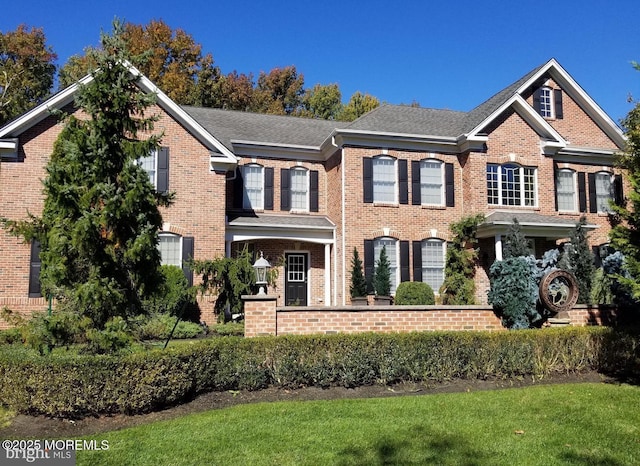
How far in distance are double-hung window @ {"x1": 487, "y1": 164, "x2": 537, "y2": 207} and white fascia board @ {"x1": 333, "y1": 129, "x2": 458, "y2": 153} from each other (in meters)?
1.74

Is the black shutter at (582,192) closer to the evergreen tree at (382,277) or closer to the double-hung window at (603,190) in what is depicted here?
the double-hung window at (603,190)

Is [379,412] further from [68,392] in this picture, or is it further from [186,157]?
[186,157]

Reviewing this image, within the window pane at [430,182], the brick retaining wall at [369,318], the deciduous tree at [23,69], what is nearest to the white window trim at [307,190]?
the window pane at [430,182]

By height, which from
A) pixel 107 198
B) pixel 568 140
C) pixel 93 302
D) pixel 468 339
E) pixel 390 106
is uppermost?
pixel 390 106

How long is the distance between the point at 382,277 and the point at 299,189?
5067 millimetres

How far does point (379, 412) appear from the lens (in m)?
6.62

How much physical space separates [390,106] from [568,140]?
297 inches

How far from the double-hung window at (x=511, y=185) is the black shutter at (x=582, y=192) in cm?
247

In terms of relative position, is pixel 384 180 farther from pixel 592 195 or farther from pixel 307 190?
pixel 592 195

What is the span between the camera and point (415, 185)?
18.2 meters

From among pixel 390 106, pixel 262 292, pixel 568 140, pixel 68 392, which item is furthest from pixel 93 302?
pixel 568 140

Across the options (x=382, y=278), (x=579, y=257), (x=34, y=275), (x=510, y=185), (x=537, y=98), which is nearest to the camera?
(x=34, y=275)

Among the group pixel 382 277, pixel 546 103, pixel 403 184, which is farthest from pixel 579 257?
pixel 546 103

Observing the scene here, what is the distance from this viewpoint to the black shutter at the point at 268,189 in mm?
18812
